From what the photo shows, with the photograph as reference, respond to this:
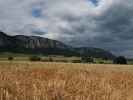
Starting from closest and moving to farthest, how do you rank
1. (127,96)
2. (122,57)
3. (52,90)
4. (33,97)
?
1. (33,97)
2. (52,90)
3. (127,96)
4. (122,57)

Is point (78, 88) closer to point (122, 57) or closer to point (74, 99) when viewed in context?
point (74, 99)

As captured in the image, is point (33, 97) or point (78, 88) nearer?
point (33, 97)

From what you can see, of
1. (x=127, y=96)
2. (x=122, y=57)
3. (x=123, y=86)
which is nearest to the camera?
(x=127, y=96)

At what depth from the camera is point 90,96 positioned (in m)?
8.12

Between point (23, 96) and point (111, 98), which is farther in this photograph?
point (111, 98)

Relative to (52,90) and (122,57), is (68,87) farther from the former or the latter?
(122,57)

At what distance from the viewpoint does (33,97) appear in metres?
7.14

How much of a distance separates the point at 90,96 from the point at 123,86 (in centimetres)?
323

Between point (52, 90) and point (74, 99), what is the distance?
0.87 meters

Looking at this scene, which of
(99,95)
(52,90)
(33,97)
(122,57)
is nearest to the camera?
(33,97)

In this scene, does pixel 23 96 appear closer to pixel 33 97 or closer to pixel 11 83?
pixel 33 97

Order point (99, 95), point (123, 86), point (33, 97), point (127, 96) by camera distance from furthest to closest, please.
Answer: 1. point (123, 86)
2. point (127, 96)
3. point (99, 95)
4. point (33, 97)

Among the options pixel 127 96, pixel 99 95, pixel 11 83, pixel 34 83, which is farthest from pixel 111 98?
pixel 11 83

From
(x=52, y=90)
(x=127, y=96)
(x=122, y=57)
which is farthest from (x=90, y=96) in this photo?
(x=122, y=57)
